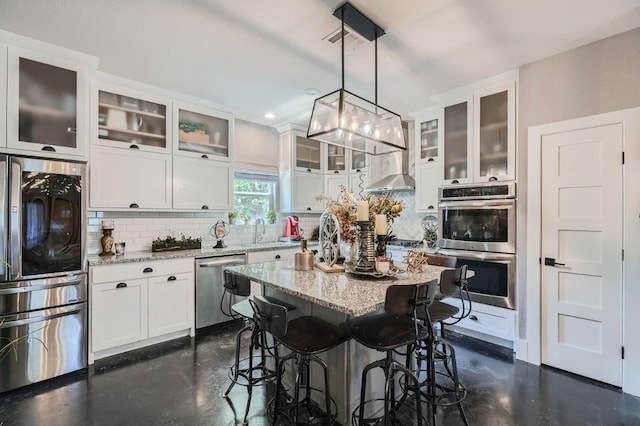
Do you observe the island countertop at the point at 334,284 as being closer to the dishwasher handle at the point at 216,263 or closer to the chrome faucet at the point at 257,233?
the dishwasher handle at the point at 216,263

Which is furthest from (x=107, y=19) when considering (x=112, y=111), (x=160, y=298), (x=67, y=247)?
(x=160, y=298)

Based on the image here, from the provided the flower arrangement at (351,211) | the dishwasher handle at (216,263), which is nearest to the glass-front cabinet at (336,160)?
the dishwasher handle at (216,263)

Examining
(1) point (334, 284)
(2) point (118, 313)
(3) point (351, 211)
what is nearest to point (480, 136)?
(3) point (351, 211)

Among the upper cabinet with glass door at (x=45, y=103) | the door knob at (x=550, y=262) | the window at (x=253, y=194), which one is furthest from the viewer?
the window at (x=253, y=194)

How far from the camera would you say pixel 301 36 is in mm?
2408

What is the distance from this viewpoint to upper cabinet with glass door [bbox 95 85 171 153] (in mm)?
3138

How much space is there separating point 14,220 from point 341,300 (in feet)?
8.42

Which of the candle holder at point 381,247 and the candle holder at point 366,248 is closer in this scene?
the candle holder at point 366,248

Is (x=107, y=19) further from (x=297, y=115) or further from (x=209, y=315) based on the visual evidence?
(x=209, y=315)

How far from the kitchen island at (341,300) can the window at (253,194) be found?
2.46 m

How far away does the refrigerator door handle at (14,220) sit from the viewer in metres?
2.33

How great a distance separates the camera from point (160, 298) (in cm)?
315

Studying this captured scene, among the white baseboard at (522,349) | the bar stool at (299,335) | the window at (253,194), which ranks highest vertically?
the window at (253,194)

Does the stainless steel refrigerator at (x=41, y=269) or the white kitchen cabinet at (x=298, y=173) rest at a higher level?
the white kitchen cabinet at (x=298, y=173)
